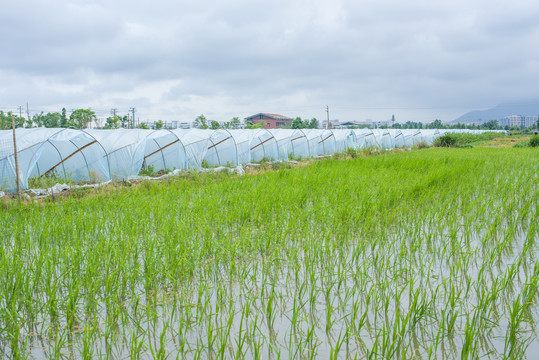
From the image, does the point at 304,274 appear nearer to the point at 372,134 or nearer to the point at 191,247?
the point at 191,247

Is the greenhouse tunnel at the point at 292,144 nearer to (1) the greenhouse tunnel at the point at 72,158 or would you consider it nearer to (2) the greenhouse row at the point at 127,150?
(2) the greenhouse row at the point at 127,150

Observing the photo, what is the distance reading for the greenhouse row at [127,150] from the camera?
25.6ft

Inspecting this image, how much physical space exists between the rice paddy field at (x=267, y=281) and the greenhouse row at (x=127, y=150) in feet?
9.07

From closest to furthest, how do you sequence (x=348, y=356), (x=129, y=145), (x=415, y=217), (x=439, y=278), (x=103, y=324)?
(x=348, y=356) → (x=103, y=324) → (x=439, y=278) → (x=415, y=217) → (x=129, y=145)

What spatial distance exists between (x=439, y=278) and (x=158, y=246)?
7.52 ft

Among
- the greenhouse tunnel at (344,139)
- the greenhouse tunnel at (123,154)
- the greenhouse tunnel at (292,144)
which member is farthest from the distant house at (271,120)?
the greenhouse tunnel at (123,154)

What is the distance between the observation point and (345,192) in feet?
18.7

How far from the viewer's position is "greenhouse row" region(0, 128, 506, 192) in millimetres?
7816

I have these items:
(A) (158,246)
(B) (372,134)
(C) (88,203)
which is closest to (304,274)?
(A) (158,246)

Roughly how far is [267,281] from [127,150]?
8007 millimetres

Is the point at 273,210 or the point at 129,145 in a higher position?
the point at 129,145

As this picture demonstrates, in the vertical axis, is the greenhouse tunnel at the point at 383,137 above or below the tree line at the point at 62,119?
below

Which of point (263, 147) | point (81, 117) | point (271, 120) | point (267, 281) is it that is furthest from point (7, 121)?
point (271, 120)

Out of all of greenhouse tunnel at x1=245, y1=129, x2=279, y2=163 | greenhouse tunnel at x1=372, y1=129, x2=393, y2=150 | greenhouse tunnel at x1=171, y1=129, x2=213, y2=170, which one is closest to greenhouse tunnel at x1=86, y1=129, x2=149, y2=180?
greenhouse tunnel at x1=171, y1=129, x2=213, y2=170
